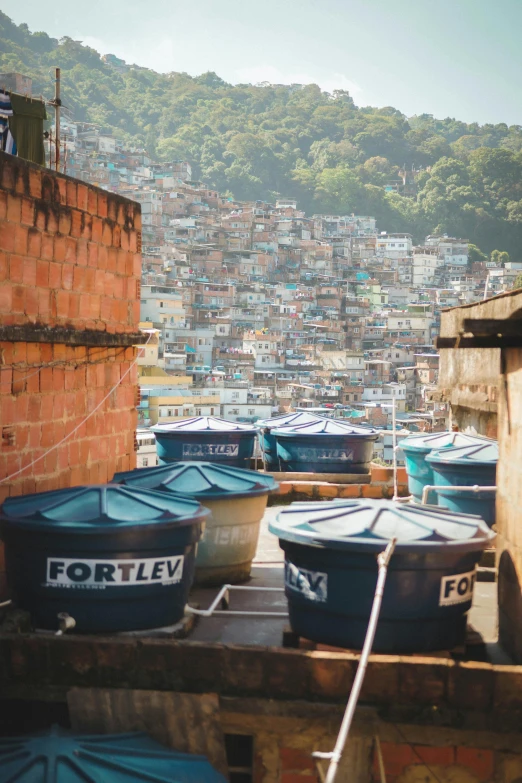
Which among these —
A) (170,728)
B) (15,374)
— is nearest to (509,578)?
(170,728)

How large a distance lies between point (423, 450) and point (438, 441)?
23 cm

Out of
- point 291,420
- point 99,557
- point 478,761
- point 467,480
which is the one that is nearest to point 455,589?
point 478,761

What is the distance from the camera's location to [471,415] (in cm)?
1363

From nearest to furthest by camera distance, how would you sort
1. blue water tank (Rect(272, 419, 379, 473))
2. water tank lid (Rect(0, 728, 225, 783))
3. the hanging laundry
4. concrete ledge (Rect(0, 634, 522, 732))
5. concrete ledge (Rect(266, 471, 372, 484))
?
water tank lid (Rect(0, 728, 225, 783))
concrete ledge (Rect(0, 634, 522, 732))
the hanging laundry
concrete ledge (Rect(266, 471, 372, 484))
blue water tank (Rect(272, 419, 379, 473))

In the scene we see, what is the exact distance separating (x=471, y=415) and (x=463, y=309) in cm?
154

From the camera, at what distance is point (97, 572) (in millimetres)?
6016

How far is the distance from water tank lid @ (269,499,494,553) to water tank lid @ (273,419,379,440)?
19.1 ft

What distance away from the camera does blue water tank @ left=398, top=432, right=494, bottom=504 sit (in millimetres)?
9688

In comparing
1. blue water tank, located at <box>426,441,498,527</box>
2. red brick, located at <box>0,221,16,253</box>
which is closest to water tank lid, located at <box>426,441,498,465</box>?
blue water tank, located at <box>426,441,498,527</box>

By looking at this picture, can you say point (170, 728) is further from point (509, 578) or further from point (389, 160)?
point (389, 160)

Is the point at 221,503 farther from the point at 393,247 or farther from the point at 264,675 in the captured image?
the point at 393,247

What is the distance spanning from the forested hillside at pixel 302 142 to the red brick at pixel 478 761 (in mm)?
126130

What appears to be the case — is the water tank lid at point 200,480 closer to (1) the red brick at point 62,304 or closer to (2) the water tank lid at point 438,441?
(1) the red brick at point 62,304

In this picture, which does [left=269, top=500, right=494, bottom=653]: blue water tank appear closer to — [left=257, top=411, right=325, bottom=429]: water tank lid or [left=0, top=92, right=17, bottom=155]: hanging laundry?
[left=0, top=92, right=17, bottom=155]: hanging laundry
